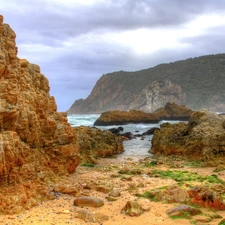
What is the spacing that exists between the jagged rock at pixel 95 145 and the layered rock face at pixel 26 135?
16.2ft

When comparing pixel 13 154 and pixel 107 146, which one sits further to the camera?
pixel 107 146

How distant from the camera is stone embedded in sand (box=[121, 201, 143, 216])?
7.81 m

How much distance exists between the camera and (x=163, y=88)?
11294cm

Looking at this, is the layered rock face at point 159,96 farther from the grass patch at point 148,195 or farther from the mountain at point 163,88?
the grass patch at point 148,195

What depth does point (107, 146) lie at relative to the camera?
71.3 ft

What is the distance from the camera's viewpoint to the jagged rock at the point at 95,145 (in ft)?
60.3

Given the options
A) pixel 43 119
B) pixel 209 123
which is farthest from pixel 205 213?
pixel 209 123

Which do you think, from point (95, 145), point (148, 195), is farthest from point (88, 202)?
point (95, 145)

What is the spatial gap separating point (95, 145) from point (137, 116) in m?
33.0

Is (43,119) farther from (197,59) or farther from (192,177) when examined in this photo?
(197,59)

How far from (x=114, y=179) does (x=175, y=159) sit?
25.1 feet

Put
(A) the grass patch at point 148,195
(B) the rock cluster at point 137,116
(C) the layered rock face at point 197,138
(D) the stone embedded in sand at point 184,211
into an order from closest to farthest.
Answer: (D) the stone embedded in sand at point 184,211 → (A) the grass patch at point 148,195 → (C) the layered rock face at point 197,138 → (B) the rock cluster at point 137,116

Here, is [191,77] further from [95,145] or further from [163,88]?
[95,145]

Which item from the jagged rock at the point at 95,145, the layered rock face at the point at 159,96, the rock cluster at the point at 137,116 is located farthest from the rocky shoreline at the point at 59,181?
the layered rock face at the point at 159,96
